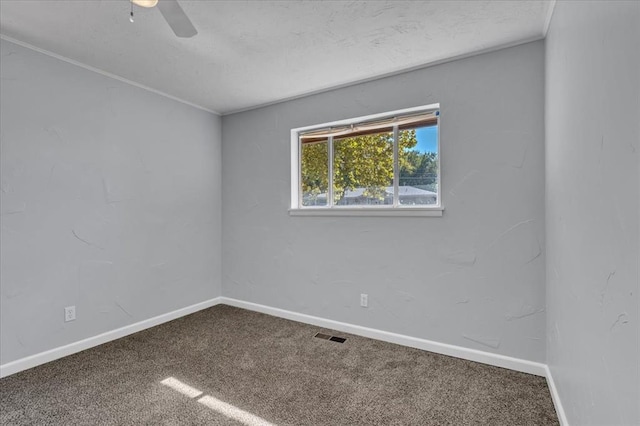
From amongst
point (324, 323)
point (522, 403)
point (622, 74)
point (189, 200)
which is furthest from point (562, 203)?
point (189, 200)

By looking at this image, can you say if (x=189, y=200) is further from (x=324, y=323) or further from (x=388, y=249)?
(x=388, y=249)

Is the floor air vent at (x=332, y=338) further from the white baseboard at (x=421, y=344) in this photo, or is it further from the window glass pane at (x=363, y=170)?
the window glass pane at (x=363, y=170)

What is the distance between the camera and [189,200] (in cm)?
364

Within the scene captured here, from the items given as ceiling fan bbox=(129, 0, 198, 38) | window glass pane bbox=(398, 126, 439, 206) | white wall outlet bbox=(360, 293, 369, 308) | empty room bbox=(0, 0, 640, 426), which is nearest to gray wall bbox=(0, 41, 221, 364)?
empty room bbox=(0, 0, 640, 426)

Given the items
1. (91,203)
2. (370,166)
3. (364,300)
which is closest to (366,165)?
(370,166)

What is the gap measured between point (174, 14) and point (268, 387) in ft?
7.35

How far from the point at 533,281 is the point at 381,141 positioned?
170 cm

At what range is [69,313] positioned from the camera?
2607 mm

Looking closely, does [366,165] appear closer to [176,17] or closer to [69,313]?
[176,17]

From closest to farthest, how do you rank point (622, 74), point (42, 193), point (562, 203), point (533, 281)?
point (622, 74), point (562, 203), point (533, 281), point (42, 193)

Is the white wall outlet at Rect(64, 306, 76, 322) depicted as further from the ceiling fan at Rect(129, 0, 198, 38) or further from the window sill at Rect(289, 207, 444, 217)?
the ceiling fan at Rect(129, 0, 198, 38)

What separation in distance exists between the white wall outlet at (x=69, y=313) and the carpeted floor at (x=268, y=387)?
0.31 metres

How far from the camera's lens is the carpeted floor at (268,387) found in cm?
183

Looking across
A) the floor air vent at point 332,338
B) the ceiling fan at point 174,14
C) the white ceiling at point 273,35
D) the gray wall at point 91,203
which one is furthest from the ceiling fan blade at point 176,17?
the floor air vent at point 332,338
